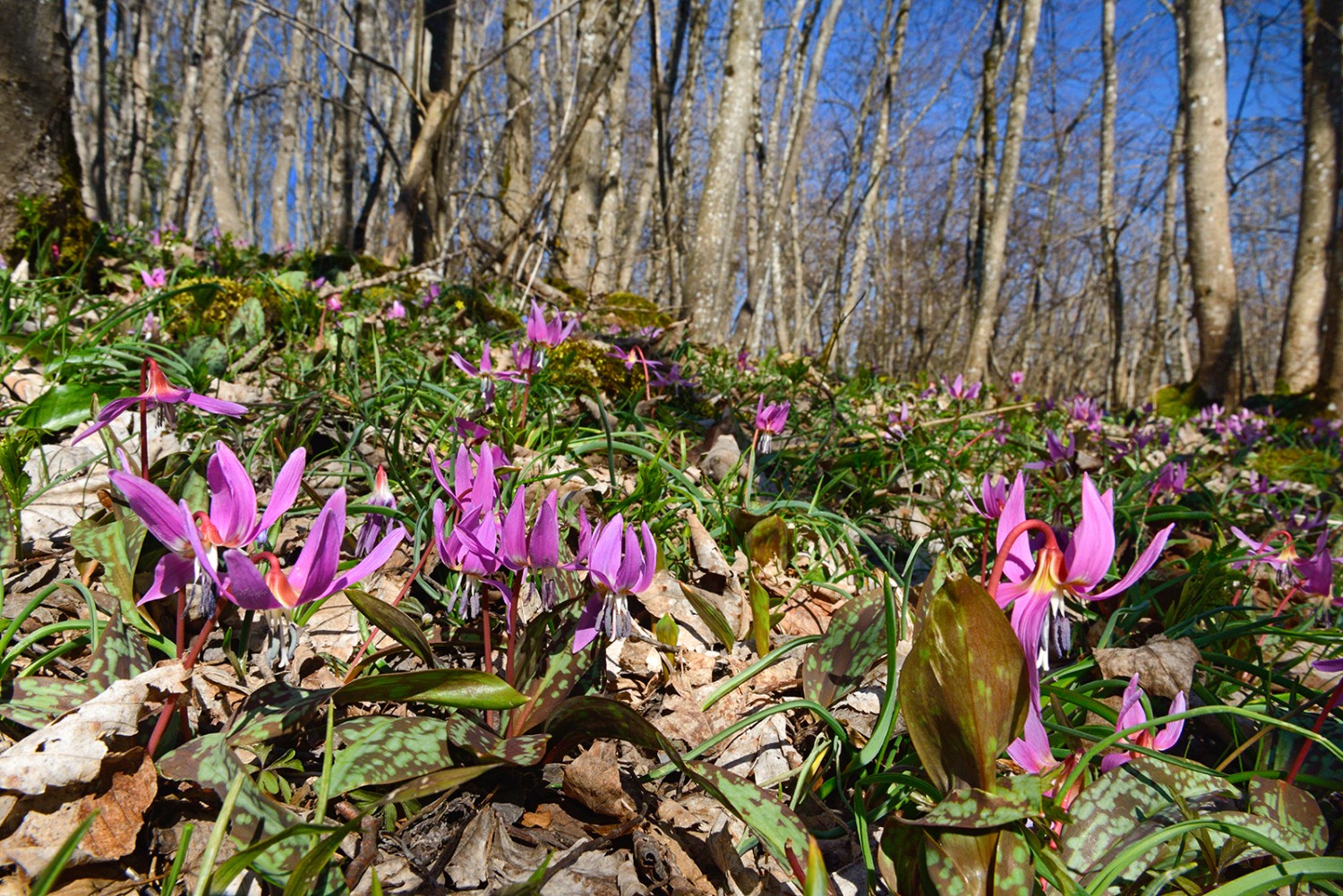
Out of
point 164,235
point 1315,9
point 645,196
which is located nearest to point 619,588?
point 164,235

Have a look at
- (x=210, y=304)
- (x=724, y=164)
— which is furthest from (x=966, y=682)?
(x=724, y=164)

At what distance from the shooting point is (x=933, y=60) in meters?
18.0

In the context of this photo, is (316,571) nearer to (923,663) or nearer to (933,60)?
(923,663)

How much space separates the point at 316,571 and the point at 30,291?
7.71ft

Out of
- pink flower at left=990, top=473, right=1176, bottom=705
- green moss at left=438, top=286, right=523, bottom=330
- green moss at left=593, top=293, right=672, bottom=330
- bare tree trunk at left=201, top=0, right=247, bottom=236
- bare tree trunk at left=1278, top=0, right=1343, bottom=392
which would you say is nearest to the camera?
pink flower at left=990, top=473, right=1176, bottom=705

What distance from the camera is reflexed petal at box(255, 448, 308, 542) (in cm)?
84

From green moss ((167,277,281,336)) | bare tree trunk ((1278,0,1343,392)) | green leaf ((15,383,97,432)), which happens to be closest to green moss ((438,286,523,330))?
green moss ((167,277,281,336))

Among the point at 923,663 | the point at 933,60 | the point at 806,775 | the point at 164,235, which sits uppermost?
the point at 933,60

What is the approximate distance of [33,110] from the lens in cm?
263

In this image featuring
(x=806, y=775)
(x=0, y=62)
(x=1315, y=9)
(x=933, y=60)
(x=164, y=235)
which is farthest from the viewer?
(x=933, y=60)

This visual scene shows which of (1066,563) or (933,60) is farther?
(933,60)

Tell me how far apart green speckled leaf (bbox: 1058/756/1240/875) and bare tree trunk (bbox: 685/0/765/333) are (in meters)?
4.31

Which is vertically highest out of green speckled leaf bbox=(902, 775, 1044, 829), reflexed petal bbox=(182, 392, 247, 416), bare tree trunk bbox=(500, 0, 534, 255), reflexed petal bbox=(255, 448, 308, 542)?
bare tree trunk bbox=(500, 0, 534, 255)

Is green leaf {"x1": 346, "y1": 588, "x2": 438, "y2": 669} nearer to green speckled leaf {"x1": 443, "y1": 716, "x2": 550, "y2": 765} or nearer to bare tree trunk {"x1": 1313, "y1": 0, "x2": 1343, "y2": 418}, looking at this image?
green speckled leaf {"x1": 443, "y1": 716, "x2": 550, "y2": 765}
